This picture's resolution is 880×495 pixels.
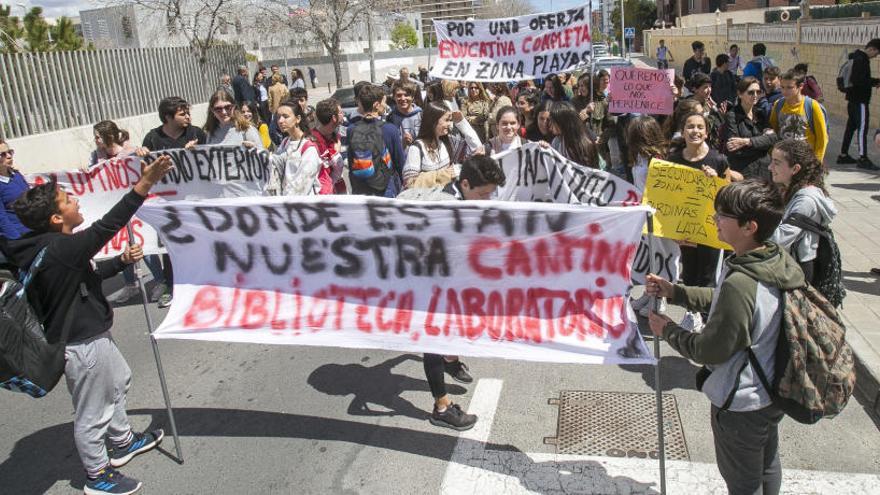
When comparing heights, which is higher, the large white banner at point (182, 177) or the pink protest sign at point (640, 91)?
the pink protest sign at point (640, 91)

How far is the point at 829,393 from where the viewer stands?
2725 mm

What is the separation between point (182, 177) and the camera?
20.9ft

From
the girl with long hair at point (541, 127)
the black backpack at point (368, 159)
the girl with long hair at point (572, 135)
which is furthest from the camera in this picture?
the girl with long hair at point (541, 127)

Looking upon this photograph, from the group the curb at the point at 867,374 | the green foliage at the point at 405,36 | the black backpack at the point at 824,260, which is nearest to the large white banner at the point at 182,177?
the black backpack at the point at 824,260

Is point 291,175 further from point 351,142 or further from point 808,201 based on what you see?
point 808,201

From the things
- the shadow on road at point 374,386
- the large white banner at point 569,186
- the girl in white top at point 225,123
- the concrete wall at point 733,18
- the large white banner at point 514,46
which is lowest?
the shadow on road at point 374,386

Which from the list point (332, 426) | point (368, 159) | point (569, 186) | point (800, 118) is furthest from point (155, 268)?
point (800, 118)

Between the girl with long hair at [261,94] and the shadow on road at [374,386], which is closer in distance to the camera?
the shadow on road at [374,386]

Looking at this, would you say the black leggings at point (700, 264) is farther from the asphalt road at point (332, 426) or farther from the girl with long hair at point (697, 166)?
the asphalt road at point (332, 426)

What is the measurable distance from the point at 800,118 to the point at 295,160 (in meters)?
4.80

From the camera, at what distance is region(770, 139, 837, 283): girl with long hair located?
4.14 m

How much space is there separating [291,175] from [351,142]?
30.1 inches

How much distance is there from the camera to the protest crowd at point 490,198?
279cm

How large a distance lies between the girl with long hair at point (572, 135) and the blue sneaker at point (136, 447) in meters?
4.05
